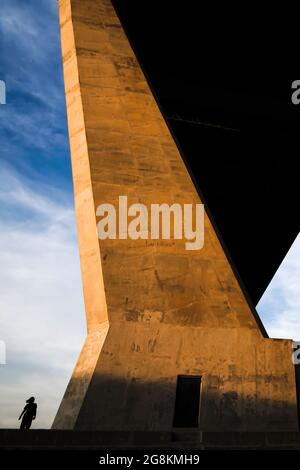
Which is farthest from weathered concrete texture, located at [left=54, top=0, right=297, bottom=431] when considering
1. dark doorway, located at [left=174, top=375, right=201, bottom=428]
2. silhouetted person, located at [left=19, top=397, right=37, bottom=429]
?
silhouetted person, located at [left=19, top=397, right=37, bottom=429]

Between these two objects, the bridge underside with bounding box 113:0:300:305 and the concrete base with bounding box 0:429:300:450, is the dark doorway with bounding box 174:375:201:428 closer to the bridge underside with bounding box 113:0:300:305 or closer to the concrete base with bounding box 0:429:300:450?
the concrete base with bounding box 0:429:300:450

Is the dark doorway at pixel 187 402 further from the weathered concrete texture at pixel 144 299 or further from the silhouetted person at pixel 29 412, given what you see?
the silhouetted person at pixel 29 412

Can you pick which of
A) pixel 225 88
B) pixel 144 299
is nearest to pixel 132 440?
pixel 144 299

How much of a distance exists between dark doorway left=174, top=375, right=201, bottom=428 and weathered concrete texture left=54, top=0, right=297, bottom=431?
0.13m

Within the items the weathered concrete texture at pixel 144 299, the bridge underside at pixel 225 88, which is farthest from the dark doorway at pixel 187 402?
the bridge underside at pixel 225 88

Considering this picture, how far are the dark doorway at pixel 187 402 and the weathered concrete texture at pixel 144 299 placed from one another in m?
0.13

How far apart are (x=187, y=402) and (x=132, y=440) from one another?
2217 mm

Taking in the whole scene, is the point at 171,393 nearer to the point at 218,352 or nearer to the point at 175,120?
the point at 218,352

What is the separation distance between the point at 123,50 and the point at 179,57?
171 inches

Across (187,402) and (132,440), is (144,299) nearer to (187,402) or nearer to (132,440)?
(187,402)

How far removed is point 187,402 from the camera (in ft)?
30.6

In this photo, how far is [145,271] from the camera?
10141 millimetres

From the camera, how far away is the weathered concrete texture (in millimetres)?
9172
